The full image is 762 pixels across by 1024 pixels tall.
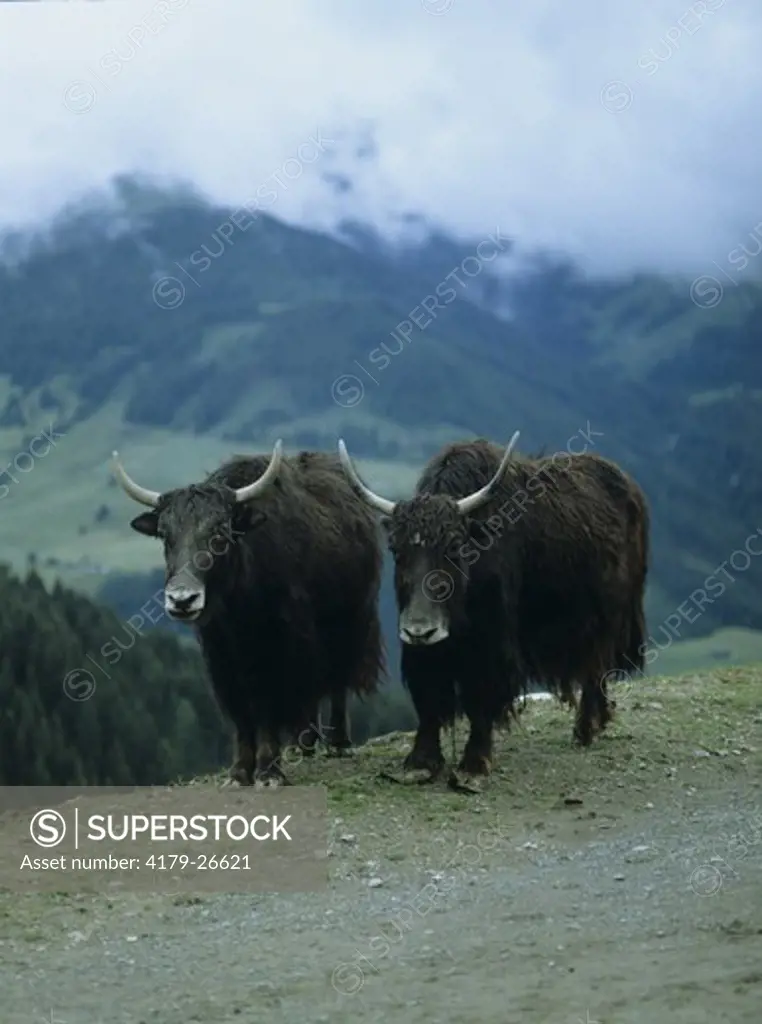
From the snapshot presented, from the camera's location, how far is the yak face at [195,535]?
397 inches

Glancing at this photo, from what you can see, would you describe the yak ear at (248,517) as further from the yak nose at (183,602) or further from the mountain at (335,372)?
the mountain at (335,372)

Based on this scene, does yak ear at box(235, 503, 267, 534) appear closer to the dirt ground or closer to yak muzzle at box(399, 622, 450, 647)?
yak muzzle at box(399, 622, 450, 647)

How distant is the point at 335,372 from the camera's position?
115 meters

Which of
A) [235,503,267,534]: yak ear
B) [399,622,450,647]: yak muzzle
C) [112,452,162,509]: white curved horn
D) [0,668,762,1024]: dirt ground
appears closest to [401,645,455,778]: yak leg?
[0,668,762,1024]: dirt ground

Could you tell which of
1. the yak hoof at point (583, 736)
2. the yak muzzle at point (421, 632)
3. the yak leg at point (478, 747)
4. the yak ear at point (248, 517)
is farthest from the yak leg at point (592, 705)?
the yak ear at point (248, 517)

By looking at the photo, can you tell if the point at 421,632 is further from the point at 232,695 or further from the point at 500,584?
the point at 232,695

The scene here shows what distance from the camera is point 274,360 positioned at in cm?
11925

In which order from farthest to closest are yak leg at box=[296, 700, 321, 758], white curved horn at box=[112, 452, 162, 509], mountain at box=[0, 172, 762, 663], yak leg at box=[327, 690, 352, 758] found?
mountain at box=[0, 172, 762, 663] < yak leg at box=[327, 690, 352, 758] < yak leg at box=[296, 700, 321, 758] < white curved horn at box=[112, 452, 162, 509]

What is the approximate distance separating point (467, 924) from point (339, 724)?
18.1 feet

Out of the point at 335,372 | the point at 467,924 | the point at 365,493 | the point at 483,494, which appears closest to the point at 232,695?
the point at 365,493

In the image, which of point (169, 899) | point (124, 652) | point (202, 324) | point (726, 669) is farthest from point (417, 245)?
point (169, 899)

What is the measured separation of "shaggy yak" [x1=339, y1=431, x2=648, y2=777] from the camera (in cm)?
1022

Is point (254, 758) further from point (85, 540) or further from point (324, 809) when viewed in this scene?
point (85, 540)

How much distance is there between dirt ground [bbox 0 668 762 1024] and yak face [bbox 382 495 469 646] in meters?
1.08
